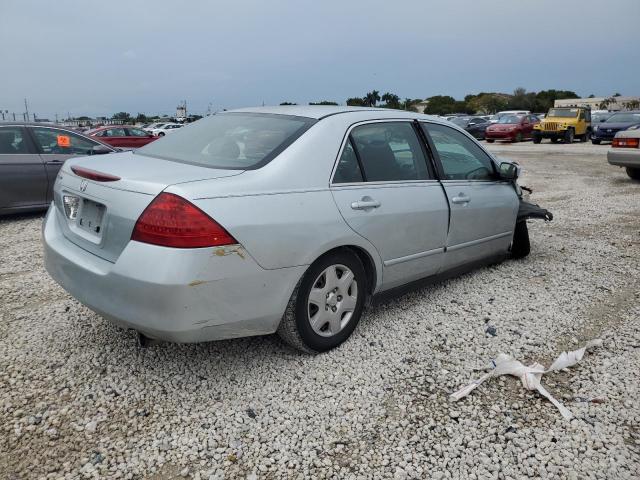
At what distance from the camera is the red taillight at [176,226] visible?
244 centimetres

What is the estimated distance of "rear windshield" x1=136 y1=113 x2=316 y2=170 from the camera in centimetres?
298

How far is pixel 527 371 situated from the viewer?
2.99 m

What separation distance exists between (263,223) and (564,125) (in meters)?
25.9

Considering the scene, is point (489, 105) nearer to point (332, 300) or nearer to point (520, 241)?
point (520, 241)

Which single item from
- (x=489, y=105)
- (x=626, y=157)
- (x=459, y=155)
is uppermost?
(x=489, y=105)

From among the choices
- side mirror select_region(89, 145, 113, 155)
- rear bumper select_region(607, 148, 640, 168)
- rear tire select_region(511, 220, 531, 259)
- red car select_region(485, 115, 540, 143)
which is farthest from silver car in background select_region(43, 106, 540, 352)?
red car select_region(485, 115, 540, 143)

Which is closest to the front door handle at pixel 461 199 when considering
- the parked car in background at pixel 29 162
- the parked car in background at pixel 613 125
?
the parked car in background at pixel 29 162

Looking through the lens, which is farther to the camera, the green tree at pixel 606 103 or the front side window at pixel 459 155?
the green tree at pixel 606 103

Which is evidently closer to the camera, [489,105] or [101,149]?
[101,149]

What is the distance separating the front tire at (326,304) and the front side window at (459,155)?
127 centimetres

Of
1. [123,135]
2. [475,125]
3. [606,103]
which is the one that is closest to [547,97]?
[606,103]

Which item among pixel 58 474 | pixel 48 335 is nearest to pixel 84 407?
pixel 58 474

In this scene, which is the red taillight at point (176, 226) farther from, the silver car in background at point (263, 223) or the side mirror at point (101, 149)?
the side mirror at point (101, 149)

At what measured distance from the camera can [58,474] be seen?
2207 mm
